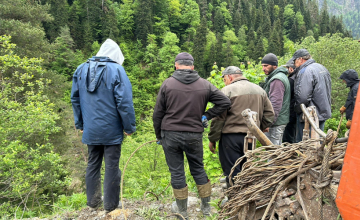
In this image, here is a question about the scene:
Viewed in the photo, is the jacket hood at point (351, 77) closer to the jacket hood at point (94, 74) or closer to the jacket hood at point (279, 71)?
the jacket hood at point (279, 71)

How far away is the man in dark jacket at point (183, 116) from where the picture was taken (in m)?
2.83

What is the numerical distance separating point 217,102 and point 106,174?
62.7 inches

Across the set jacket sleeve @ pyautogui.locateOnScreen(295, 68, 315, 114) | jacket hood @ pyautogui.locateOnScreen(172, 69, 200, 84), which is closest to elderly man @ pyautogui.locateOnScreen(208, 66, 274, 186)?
jacket hood @ pyautogui.locateOnScreen(172, 69, 200, 84)

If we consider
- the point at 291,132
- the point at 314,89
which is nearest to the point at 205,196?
the point at 291,132

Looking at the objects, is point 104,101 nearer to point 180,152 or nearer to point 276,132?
point 180,152

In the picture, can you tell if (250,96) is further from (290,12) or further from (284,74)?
(290,12)

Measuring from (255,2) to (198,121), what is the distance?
11618cm

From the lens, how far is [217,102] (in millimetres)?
2982

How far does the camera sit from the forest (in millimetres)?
9031

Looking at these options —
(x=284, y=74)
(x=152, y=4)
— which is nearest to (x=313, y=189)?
(x=284, y=74)

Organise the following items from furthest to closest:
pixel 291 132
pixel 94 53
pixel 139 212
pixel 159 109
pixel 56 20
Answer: pixel 94 53 < pixel 56 20 < pixel 291 132 < pixel 139 212 < pixel 159 109

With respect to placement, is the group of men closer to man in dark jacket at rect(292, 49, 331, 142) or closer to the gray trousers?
the gray trousers

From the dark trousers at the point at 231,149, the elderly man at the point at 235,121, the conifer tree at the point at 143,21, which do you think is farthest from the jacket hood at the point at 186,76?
the conifer tree at the point at 143,21

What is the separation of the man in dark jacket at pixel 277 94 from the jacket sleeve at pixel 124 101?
2.14m
